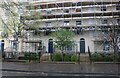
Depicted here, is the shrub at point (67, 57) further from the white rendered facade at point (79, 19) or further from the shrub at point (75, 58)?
the white rendered facade at point (79, 19)

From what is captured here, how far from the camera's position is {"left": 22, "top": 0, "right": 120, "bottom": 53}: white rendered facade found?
5131 centimetres

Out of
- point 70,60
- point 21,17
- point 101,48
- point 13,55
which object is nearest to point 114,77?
point 70,60

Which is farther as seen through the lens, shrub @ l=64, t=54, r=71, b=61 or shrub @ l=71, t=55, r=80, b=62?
shrub @ l=64, t=54, r=71, b=61

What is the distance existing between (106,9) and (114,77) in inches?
1452

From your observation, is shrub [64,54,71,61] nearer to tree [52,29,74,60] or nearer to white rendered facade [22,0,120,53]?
tree [52,29,74,60]

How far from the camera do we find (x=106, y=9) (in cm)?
5241

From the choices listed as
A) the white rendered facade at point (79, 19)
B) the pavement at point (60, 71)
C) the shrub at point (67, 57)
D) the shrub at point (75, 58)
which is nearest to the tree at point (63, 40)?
the shrub at point (67, 57)

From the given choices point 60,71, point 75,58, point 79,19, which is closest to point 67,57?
point 75,58

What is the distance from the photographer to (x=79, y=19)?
174 feet

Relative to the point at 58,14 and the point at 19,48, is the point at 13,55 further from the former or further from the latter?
the point at 58,14

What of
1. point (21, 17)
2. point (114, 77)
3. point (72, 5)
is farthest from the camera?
point (72, 5)

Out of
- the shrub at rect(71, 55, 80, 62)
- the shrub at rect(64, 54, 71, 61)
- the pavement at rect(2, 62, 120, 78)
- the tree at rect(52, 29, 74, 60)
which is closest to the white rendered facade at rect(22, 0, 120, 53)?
the tree at rect(52, 29, 74, 60)

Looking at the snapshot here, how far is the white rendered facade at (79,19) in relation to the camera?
2020 inches

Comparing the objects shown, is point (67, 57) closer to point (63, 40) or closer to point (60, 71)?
point (63, 40)
